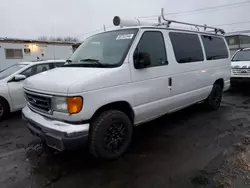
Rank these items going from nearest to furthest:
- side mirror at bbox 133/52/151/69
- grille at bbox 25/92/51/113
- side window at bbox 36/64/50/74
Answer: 1. grille at bbox 25/92/51/113
2. side mirror at bbox 133/52/151/69
3. side window at bbox 36/64/50/74

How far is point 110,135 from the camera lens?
10.7ft

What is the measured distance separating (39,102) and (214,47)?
453 centimetres

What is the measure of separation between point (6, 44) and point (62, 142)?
1909cm

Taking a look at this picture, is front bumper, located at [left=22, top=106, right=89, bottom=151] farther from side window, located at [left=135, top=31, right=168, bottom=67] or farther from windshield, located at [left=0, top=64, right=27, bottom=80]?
windshield, located at [left=0, top=64, right=27, bottom=80]

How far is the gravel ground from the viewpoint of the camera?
111 inches

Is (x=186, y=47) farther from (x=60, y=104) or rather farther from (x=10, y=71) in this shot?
(x=10, y=71)

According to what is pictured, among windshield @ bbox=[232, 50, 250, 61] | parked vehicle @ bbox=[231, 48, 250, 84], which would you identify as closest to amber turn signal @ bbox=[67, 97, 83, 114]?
parked vehicle @ bbox=[231, 48, 250, 84]

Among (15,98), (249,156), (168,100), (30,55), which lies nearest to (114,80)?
(168,100)

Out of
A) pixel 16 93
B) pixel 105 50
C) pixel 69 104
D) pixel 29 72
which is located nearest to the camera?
pixel 69 104

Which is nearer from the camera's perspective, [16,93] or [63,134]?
[63,134]

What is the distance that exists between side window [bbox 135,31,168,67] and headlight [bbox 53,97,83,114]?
135 centimetres

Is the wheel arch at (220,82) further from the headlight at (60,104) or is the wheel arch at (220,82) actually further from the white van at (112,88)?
the headlight at (60,104)

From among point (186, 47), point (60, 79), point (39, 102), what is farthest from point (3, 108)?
point (186, 47)

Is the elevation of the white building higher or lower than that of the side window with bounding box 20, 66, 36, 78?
higher
